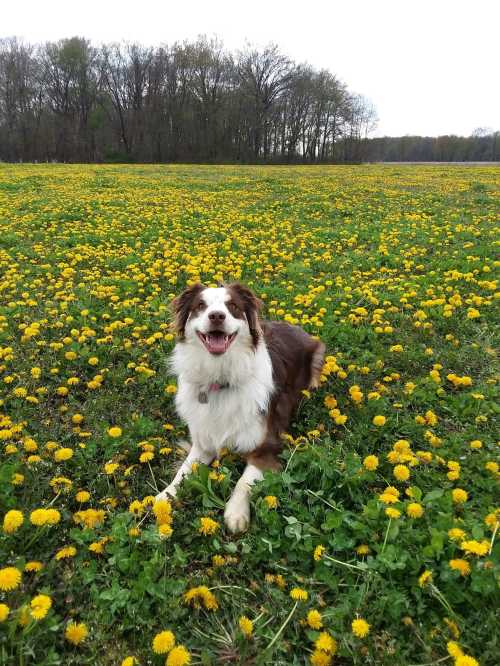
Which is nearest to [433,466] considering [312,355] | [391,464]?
[391,464]

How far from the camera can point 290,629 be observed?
193cm

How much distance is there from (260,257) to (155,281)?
1989 millimetres

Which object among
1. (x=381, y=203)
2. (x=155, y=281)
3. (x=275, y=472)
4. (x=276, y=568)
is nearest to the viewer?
(x=276, y=568)

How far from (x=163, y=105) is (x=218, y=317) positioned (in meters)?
56.9

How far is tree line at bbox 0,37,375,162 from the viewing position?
49.8 metres

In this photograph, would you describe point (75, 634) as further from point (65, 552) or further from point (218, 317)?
point (218, 317)

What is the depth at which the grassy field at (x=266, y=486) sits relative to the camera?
1.87 m

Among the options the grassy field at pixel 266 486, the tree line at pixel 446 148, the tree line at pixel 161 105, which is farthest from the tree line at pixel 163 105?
the grassy field at pixel 266 486

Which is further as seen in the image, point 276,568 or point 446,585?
point 276,568

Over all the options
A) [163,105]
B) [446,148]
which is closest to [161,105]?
[163,105]

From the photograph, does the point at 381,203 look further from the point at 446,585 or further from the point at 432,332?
the point at 446,585

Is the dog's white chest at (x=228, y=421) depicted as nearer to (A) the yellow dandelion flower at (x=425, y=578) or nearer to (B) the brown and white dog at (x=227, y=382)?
(B) the brown and white dog at (x=227, y=382)

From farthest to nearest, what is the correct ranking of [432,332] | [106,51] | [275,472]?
[106,51], [432,332], [275,472]

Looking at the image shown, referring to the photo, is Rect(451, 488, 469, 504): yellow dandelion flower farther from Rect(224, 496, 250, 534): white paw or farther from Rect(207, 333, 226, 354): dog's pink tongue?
Rect(207, 333, 226, 354): dog's pink tongue
